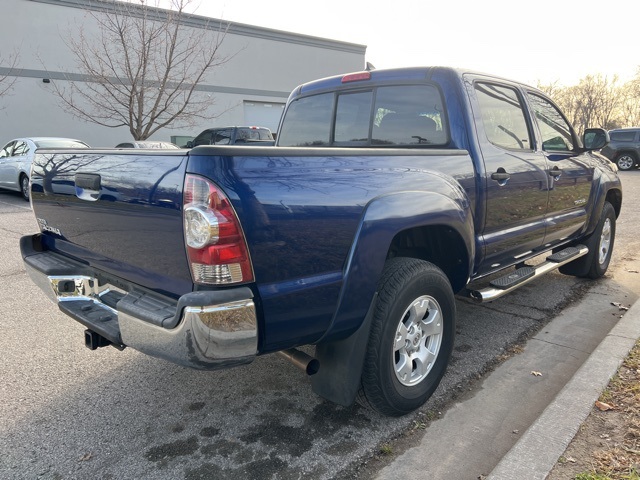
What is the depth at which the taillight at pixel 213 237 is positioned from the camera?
1.92m

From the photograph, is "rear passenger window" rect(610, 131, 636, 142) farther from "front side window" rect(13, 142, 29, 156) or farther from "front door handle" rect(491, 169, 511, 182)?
"front side window" rect(13, 142, 29, 156)

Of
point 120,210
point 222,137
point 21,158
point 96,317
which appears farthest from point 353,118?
point 222,137

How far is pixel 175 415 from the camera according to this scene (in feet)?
9.23

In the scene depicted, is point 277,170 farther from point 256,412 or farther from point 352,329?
point 256,412

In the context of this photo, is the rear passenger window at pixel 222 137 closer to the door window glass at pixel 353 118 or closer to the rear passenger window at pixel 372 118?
the rear passenger window at pixel 372 118

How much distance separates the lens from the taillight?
192cm

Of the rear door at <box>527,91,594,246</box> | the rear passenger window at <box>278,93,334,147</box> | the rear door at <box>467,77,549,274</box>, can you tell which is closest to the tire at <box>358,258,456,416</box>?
the rear door at <box>467,77,549,274</box>

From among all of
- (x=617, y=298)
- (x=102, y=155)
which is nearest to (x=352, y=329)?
(x=102, y=155)

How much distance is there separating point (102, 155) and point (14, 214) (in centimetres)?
892

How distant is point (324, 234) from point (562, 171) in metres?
3.03

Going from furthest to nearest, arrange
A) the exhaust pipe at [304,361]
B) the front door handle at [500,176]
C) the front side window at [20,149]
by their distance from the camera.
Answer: the front side window at [20,149] → the front door handle at [500,176] → the exhaust pipe at [304,361]

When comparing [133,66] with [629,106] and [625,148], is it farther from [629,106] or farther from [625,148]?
[629,106]

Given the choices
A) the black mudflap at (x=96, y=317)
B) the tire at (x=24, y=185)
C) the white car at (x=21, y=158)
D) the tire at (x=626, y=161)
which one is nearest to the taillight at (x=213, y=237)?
the black mudflap at (x=96, y=317)

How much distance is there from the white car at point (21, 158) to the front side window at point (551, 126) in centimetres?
1001
